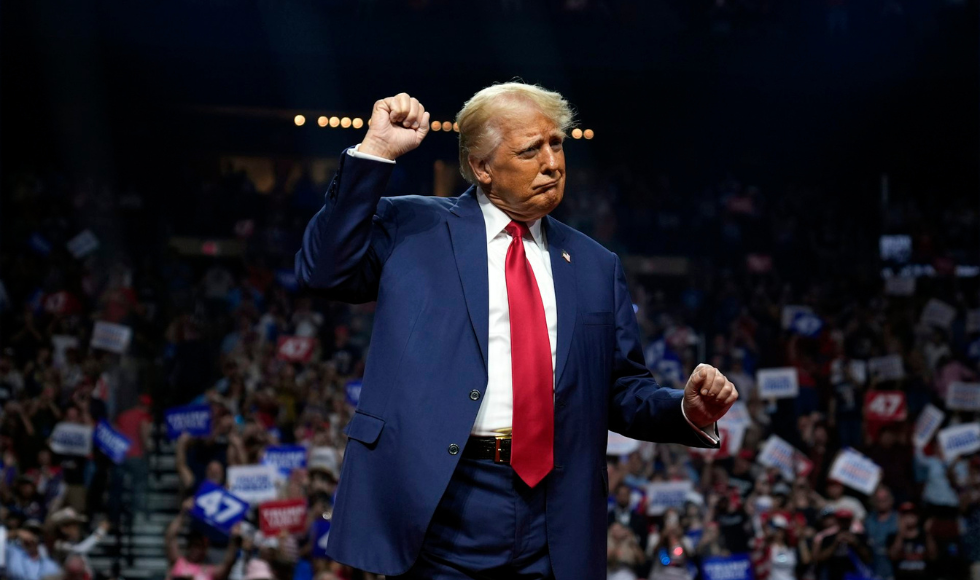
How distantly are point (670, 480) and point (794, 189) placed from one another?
27.1ft

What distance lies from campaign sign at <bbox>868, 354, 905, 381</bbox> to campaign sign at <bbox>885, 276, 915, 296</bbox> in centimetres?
233

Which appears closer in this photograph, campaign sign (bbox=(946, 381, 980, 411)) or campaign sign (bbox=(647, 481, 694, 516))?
campaign sign (bbox=(647, 481, 694, 516))

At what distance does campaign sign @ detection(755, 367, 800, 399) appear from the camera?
1071 cm

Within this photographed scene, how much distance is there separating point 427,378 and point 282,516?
21.2 ft

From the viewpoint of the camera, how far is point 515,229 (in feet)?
7.04

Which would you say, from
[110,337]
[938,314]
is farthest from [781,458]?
[110,337]

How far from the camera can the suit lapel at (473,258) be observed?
202 cm

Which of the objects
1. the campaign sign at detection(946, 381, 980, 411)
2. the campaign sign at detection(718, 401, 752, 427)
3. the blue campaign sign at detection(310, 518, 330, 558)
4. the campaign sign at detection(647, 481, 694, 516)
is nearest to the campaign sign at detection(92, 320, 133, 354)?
the blue campaign sign at detection(310, 518, 330, 558)

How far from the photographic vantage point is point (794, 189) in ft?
53.6

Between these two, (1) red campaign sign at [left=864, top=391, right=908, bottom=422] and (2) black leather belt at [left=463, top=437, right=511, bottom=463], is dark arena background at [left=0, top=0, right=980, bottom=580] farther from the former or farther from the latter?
(2) black leather belt at [left=463, top=437, right=511, bottom=463]

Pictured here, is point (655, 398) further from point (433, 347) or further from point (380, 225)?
point (380, 225)

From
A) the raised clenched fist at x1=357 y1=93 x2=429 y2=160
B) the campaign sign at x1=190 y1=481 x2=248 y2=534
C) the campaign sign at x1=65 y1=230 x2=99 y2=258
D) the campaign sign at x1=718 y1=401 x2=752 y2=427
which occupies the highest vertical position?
the campaign sign at x1=65 y1=230 x2=99 y2=258

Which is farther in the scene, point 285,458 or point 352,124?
point 352,124

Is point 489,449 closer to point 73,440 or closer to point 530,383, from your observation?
point 530,383
